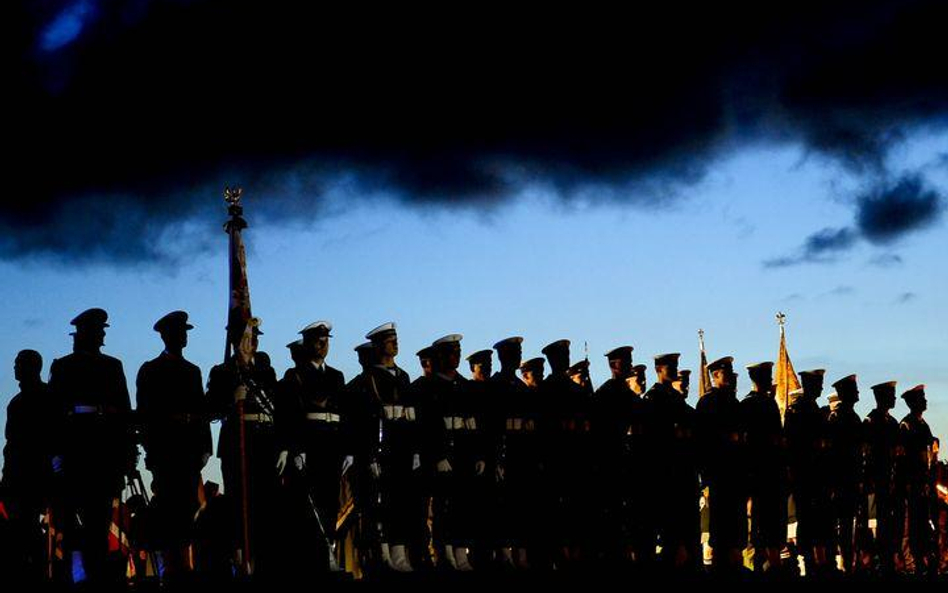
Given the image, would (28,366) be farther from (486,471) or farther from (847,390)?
(847,390)

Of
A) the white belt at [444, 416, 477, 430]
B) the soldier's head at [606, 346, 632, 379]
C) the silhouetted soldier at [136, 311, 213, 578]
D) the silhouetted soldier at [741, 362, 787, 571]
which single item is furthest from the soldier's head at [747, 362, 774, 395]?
the silhouetted soldier at [136, 311, 213, 578]

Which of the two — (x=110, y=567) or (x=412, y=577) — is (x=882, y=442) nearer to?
(x=412, y=577)

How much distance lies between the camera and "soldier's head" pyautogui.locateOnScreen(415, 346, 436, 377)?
1864 cm

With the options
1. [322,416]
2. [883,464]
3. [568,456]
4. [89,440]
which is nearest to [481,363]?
[568,456]

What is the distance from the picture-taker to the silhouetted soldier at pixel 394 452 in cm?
1786

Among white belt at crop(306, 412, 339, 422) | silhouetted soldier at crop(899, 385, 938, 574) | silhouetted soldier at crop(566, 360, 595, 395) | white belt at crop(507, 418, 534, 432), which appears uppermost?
silhouetted soldier at crop(566, 360, 595, 395)

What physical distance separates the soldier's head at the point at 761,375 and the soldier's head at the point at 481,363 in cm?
433

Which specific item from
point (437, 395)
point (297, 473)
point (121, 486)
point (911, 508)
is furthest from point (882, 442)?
point (121, 486)

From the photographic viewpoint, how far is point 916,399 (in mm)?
25375

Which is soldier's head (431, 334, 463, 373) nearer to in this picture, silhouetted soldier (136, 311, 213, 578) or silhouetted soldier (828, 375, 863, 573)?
silhouetted soldier (136, 311, 213, 578)

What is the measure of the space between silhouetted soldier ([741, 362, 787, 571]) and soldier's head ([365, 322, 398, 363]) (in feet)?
18.4

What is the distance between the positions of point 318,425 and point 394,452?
101cm

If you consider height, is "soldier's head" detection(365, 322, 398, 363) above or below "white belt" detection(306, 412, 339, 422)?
above

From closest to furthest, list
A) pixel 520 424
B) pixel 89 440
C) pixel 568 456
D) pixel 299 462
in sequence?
pixel 89 440 < pixel 299 462 < pixel 520 424 < pixel 568 456
